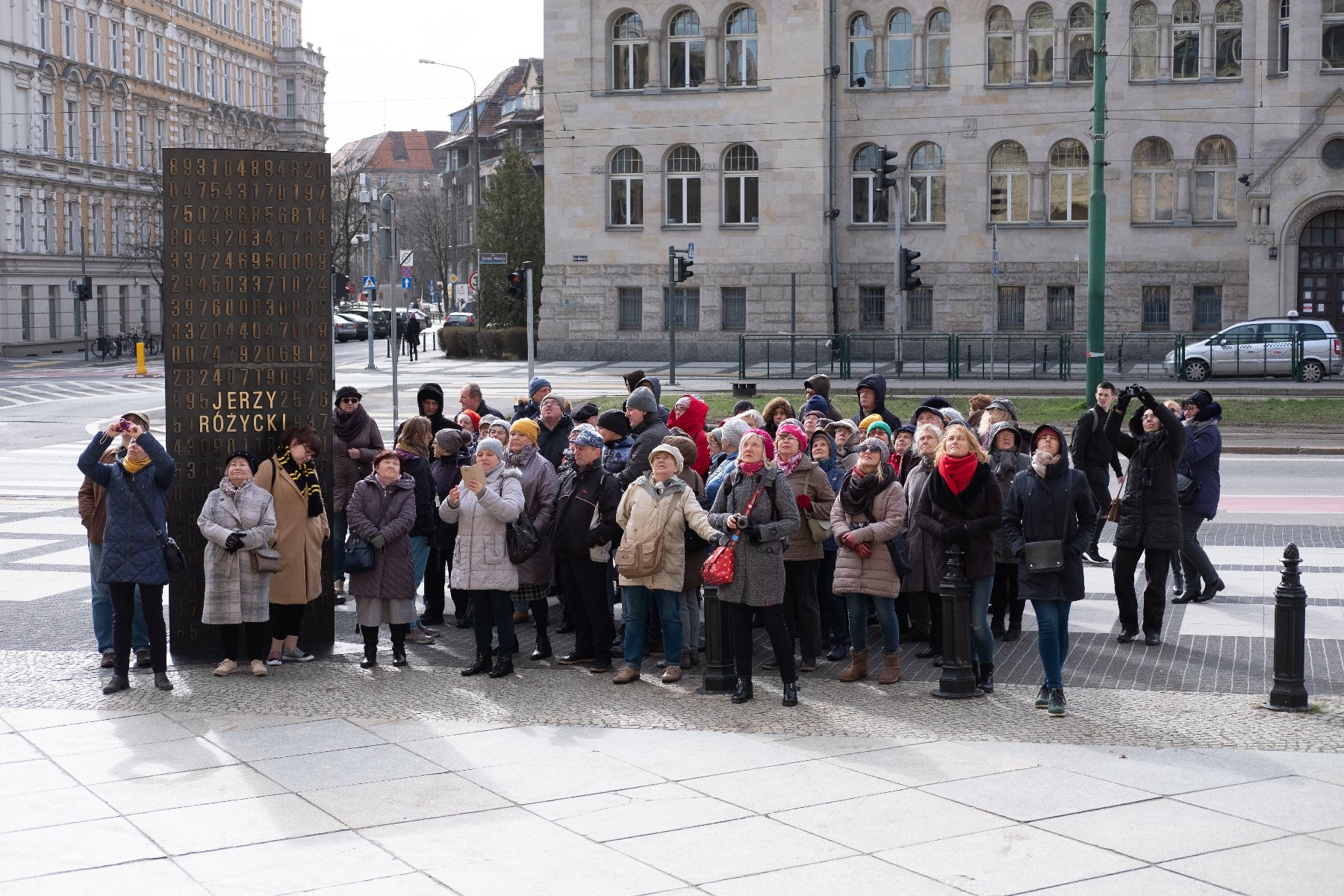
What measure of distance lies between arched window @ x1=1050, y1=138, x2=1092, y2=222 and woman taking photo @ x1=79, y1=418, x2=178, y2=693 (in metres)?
39.1

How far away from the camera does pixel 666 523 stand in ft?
33.3

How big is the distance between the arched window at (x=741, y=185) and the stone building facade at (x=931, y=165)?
0.07 metres

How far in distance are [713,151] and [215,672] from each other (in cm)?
3816

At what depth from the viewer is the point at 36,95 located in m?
63.6

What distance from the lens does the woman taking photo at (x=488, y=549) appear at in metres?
10.4

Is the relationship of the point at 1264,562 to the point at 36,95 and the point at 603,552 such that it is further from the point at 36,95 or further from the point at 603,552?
the point at 36,95

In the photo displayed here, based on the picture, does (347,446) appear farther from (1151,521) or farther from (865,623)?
(1151,521)

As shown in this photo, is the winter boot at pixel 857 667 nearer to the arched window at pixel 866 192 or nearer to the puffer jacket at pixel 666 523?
the puffer jacket at pixel 666 523

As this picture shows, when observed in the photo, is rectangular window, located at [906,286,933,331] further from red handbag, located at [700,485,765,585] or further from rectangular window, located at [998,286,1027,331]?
red handbag, located at [700,485,765,585]

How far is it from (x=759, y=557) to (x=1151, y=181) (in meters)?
38.7

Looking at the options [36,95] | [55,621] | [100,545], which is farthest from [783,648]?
[36,95]

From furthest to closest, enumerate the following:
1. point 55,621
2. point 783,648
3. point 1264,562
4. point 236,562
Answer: point 1264,562 → point 55,621 → point 236,562 → point 783,648

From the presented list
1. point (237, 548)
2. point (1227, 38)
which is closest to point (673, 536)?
point (237, 548)

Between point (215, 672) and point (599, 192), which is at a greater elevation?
point (599, 192)
